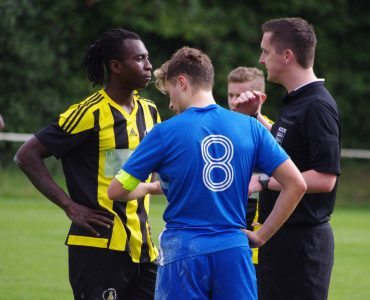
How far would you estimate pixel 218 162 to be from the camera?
457 centimetres

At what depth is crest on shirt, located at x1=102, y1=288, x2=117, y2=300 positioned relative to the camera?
18.8ft

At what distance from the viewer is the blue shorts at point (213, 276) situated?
4.59 metres

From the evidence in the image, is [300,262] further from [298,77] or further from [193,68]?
[193,68]

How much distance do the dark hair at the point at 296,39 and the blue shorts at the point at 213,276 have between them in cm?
141

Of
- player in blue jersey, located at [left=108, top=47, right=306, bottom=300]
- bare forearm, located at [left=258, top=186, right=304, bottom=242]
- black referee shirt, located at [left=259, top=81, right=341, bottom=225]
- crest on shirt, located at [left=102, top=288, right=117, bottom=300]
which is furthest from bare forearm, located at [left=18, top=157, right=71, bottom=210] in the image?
bare forearm, located at [left=258, top=186, right=304, bottom=242]

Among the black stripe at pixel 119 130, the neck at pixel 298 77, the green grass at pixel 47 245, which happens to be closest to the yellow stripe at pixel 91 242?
the black stripe at pixel 119 130

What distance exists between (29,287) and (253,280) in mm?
5222

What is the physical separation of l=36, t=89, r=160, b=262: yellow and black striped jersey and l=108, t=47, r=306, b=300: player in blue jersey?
3.45ft

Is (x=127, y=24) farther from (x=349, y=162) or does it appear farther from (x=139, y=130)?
(x=139, y=130)

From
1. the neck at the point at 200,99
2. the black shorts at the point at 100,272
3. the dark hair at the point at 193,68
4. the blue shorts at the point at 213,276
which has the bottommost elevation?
the black shorts at the point at 100,272

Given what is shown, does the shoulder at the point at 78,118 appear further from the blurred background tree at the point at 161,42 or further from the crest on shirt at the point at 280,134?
the blurred background tree at the point at 161,42

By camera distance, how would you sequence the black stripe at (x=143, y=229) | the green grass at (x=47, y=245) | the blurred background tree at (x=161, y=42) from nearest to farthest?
the black stripe at (x=143, y=229)
the green grass at (x=47, y=245)
the blurred background tree at (x=161, y=42)

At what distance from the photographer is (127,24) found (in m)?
26.5

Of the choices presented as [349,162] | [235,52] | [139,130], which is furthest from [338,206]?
[139,130]
